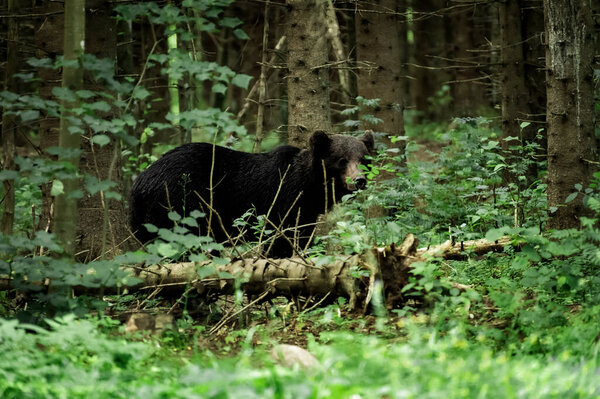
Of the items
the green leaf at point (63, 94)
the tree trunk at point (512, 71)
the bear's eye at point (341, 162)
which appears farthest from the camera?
the tree trunk at point (512, 71)

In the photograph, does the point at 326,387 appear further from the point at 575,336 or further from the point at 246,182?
the point at 246,182

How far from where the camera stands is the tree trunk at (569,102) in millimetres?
7168

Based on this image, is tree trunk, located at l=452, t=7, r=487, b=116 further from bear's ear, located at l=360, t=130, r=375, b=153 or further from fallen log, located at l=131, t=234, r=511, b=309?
fallen log, located at l=131, t=234, r=511, b=309

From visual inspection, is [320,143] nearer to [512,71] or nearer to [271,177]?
[271,177]

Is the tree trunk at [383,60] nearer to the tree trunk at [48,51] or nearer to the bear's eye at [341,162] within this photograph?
the bear's eye at [341,162]

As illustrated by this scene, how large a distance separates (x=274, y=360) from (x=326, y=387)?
135cm

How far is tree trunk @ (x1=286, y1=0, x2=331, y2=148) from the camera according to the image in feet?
29.2

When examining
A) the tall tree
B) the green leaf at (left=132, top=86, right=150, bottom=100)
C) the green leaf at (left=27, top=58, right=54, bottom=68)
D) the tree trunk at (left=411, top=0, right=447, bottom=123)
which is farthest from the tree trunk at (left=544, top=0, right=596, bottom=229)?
the tree trunk at (left=411, top=0, right=447, bottom=123)

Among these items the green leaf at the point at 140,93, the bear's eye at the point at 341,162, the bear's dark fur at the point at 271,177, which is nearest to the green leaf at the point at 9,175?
the green leaf at the point at 140,93

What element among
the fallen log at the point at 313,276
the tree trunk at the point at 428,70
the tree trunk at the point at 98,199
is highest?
the tree trunk at the point at 428,70

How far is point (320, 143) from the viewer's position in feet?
29.0

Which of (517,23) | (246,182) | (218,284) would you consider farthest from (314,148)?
(517,23)

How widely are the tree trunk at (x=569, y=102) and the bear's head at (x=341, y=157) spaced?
2.52 metres

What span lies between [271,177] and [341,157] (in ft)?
3.36
